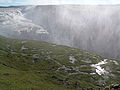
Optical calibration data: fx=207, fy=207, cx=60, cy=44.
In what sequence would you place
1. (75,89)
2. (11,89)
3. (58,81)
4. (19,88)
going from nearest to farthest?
1. (11,89)
2. (19,88)
3. (75,89)
4. (58,81)

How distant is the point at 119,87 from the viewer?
11881 centimetres

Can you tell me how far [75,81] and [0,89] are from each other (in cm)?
11466

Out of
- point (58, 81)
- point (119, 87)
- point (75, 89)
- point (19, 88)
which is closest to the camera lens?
point (19, 88)

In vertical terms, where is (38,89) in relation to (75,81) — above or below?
above

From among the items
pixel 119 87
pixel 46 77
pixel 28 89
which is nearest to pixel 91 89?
pixel 46 77

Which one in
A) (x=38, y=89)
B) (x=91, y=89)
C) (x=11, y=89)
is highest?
(x=11, y=89)

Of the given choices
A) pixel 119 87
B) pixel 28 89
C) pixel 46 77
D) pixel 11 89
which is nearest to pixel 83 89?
pixel 46 77

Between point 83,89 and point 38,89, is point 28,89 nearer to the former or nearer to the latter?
point 38,89

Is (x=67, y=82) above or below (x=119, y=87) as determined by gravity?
below

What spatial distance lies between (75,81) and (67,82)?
1020cm

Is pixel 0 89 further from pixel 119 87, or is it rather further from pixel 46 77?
pixel 46 77

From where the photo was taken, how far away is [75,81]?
199625 mm

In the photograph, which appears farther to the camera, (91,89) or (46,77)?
(46,77)

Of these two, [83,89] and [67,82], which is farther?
[67,82]
